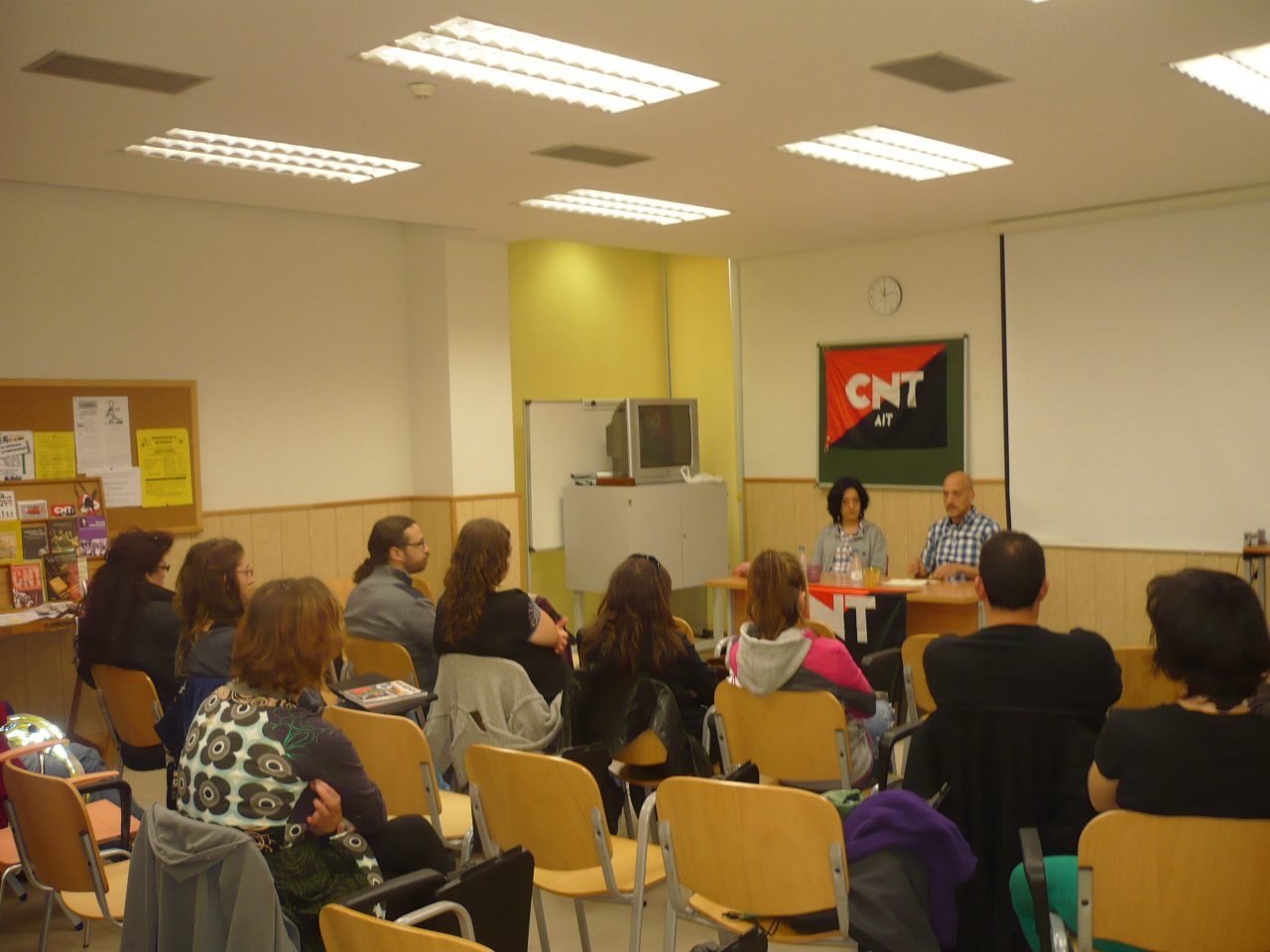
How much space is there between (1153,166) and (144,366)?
567 cm

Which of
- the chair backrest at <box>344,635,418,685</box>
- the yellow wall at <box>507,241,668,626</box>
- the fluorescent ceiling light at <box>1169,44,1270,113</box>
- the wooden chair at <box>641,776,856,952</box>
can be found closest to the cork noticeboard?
the chair backrest at <box>344,635,418,685</box>

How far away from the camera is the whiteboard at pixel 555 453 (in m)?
8.67

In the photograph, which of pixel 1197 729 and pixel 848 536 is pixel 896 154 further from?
pixel 1197 729

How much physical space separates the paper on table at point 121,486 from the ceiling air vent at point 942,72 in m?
4.61

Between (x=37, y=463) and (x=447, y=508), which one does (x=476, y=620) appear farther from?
(x=447, y=508)

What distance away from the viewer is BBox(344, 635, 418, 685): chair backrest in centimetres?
470

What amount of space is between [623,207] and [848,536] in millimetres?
2475

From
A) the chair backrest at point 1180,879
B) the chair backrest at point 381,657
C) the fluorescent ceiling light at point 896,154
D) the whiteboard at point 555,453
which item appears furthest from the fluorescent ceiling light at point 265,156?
the chair backrest at point 1180,879

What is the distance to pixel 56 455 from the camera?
6336mm

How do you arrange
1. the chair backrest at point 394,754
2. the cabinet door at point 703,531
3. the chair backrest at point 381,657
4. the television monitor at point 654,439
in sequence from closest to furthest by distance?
the chair backrest at point 394,754 < the chair backrest at point 381,657 < the television monitor at point 654,439 < the cabinet door at point 703,531

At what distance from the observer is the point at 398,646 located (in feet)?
15.4

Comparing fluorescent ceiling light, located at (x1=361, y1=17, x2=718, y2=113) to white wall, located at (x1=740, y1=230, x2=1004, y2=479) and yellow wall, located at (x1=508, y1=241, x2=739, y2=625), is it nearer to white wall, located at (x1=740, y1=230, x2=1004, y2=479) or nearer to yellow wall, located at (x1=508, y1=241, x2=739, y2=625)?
white wall, located at (x1=740, y1=230, x2=1004, y2=479)

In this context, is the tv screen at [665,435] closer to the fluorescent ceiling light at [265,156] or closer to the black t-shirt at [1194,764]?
the fluorescent ceiling light at [265,156]

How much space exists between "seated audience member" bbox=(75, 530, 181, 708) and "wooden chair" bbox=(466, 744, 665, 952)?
186cm
